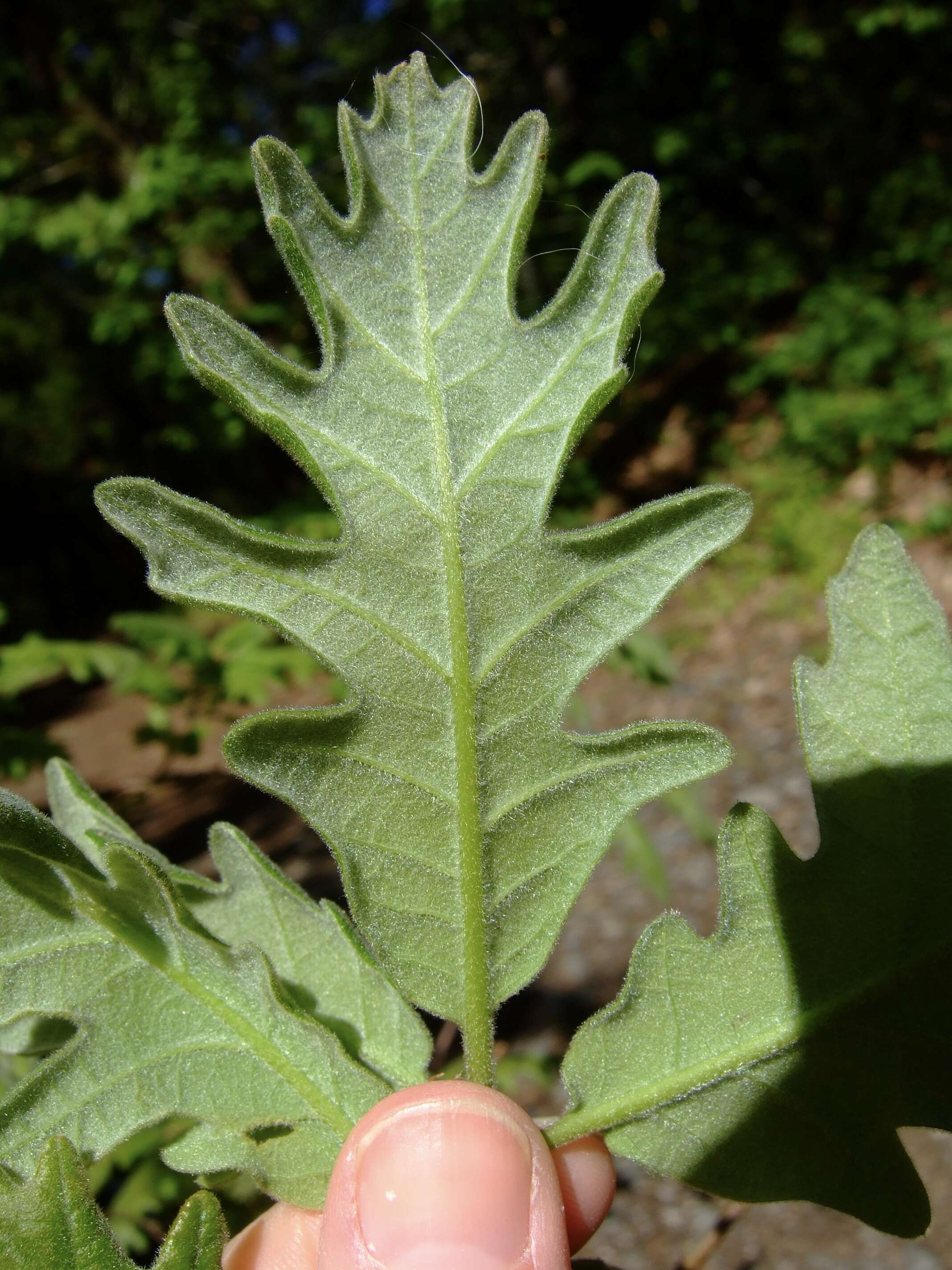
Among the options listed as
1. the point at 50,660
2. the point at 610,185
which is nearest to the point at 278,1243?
the point at 50,660

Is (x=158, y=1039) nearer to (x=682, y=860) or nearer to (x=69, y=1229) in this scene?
(x=69, y=1229)

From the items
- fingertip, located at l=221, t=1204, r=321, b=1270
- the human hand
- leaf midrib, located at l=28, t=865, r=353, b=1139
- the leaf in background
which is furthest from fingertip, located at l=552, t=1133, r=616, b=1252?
the leaf in background

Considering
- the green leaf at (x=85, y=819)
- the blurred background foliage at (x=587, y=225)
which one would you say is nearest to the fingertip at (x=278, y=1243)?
the green leaf at (x=85, y=819)

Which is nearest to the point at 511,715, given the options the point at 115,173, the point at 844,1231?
the point at 844,1231

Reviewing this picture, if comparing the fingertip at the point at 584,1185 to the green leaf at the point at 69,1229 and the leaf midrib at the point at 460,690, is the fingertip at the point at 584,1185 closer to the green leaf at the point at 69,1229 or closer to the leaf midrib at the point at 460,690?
the leaf midrib at the point at 460,690

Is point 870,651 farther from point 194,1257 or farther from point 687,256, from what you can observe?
point 687,256

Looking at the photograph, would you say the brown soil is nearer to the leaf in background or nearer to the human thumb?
the human thumb
